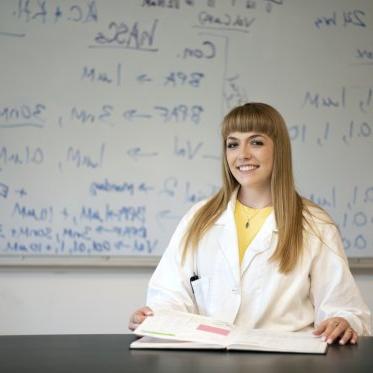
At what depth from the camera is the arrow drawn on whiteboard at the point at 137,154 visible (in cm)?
278

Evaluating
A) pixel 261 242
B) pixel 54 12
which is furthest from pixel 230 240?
pixel 54 12

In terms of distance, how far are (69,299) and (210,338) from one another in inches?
63.8

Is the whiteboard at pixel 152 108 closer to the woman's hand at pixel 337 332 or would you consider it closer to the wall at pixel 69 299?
the wall at pixel 69 299

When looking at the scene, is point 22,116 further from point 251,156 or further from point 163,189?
point 251,156

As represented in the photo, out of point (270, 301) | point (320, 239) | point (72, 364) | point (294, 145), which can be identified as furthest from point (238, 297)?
point (294, 145)

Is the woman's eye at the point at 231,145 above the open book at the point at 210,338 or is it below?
above

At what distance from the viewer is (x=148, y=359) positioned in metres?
1.20

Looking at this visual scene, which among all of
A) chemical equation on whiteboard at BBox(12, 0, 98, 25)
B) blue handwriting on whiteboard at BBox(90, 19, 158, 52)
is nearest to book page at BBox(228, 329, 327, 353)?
blue handwriting on whiteboard at BBox(90, 19, 158, 52)

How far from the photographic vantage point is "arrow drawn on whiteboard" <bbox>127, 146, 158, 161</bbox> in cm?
278

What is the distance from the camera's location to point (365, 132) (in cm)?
286

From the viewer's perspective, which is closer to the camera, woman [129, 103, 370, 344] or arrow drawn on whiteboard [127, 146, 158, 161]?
woman [129, 103, 370, 344]

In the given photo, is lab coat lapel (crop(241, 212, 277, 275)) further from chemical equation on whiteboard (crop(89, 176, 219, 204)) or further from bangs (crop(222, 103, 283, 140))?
chemical equation on whiteboard (crop(89, 176, 219, 204))

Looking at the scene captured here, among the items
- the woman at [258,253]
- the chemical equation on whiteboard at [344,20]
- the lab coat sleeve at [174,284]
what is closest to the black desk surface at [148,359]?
the woman at [258,253]

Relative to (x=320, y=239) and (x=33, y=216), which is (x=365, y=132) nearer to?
(x=320, y=239)
